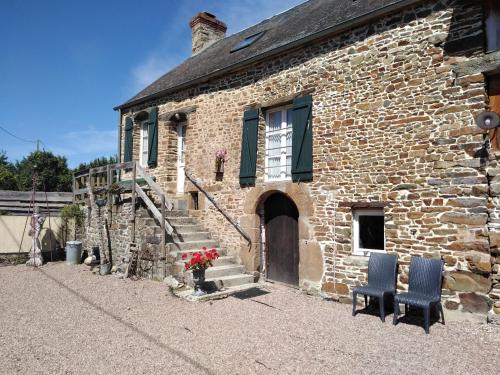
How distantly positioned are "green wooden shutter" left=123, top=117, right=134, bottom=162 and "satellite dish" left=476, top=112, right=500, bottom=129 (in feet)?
32.6

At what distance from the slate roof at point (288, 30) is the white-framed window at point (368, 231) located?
11.5 ft

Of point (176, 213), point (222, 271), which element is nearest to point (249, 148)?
point (222, 271)

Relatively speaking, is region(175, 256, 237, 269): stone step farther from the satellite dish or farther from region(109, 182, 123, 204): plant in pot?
the satellite dish

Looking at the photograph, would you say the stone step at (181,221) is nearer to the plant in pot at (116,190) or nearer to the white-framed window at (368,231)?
the plant in pot at (116,190)

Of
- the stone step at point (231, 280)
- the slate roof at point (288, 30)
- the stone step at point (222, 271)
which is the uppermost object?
the slate roof at point (288, 30)

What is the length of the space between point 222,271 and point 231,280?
1.13ft

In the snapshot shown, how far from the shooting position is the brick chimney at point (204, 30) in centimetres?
1462

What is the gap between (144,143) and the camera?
1247 cm

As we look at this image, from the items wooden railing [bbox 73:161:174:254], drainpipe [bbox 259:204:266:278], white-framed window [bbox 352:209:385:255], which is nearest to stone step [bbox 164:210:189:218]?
wooden railing [bbox 73:161:174:254]

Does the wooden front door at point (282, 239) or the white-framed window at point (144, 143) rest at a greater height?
the white-framed window at point (144, 143)

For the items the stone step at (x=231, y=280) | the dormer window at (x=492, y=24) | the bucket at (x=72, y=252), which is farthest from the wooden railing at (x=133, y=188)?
the dormer window at (x=492, y=24)

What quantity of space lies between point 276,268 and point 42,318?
4.63m

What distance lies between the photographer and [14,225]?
12141 millimetres

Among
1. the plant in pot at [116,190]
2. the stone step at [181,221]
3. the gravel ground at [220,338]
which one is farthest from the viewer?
the plant in pot at [116,190]
